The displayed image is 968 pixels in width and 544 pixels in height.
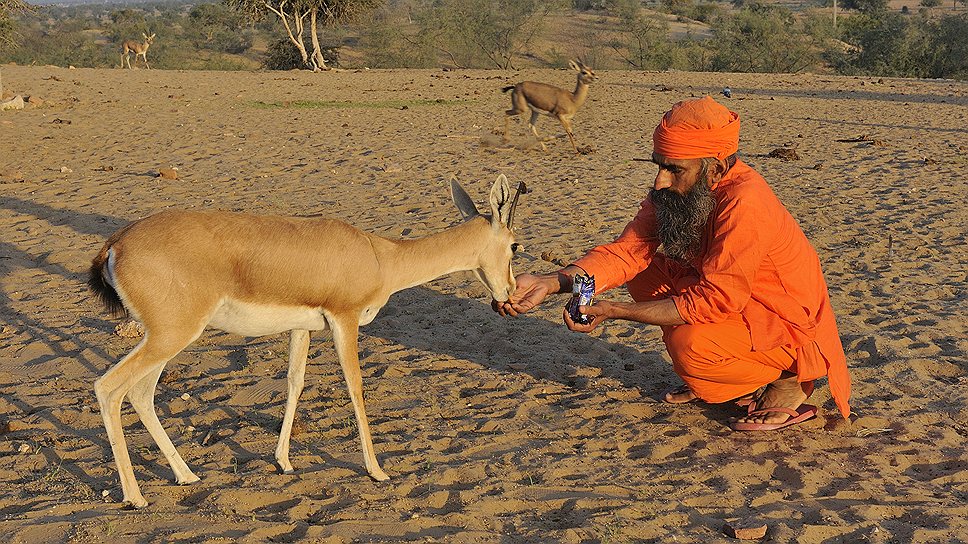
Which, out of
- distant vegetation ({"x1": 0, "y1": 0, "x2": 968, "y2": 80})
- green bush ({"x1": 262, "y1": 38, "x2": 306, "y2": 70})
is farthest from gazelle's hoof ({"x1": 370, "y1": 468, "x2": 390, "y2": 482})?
green bush ({"x1": 262, "y1": 38, "x2": 306, "y2": 70})

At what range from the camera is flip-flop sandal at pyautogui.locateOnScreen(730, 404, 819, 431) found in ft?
16.2

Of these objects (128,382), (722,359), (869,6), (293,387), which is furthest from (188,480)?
(869,6)

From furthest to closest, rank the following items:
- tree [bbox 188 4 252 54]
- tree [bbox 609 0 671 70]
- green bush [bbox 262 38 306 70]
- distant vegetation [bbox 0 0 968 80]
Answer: tree [bbox 188 4 252 54]
tree [bbox 609 0 671 70]
green bush [bbox 262 38 306 70]
distant vegetation [bbox 0 0 968 80]

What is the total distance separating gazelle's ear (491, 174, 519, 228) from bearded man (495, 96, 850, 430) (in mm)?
462

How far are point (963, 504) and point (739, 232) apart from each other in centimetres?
156

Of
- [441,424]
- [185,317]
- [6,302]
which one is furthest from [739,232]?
[6,302]

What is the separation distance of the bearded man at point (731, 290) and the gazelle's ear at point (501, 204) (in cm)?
46

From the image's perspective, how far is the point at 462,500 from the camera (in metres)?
4.14

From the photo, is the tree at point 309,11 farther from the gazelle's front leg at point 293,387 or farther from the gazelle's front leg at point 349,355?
the gazelle's front leg at point 349,355

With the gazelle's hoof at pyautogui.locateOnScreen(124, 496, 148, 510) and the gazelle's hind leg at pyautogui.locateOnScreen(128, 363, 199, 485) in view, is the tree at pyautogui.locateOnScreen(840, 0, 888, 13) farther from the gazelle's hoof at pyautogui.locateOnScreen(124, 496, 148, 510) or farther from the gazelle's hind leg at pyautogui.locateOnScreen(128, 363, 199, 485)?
the gazelle's hoof at pyautogui.locateOnScreen(124, 496, 148, 510)

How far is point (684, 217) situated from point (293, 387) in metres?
2.18

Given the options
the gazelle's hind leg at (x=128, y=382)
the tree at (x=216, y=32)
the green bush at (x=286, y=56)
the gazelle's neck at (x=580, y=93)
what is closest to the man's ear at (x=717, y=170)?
the gazelle's hind leg at (x=128, y=382)

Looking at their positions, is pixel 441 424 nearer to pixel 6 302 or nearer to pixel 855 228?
pixel 6 302

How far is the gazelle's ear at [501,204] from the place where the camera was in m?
4.93
